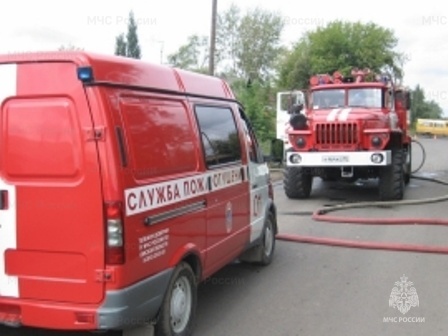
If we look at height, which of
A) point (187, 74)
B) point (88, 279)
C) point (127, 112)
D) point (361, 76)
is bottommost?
A: point (88, 279)

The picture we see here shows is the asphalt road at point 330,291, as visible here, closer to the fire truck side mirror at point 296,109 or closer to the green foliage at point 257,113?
the fire truck side mirror at point 296,109

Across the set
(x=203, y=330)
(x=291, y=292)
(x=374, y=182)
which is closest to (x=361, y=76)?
(x=374, y=182)

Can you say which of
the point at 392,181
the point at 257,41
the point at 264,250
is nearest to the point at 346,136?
the point at 392,181

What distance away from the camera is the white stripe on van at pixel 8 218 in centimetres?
379

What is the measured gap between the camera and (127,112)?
3848 millimetres

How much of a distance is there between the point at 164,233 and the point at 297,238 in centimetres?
431

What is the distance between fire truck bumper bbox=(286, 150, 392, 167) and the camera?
37.2 ft

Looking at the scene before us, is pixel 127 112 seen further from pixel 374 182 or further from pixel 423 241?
pixel 374 182

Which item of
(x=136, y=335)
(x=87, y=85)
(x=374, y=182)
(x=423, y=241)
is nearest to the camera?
(x=87, y=85)

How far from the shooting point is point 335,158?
11602mm

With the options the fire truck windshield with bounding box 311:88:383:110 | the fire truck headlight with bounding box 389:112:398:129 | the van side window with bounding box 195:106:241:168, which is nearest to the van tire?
the van side window with bounding box 195:106:241:168

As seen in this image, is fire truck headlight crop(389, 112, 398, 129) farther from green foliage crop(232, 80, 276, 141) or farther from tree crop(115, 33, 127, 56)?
tree crop(115, 33, 127, 56)

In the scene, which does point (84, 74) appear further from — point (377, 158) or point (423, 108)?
point (423, 108)

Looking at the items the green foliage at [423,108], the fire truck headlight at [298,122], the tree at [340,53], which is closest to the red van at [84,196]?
the fire truck headlight at [298,122]
